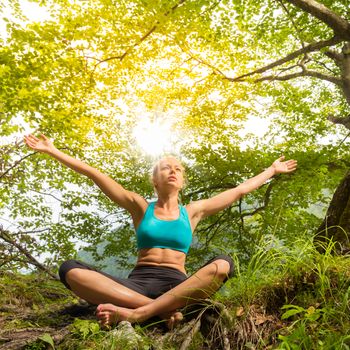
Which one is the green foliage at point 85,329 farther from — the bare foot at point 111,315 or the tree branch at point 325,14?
the tree branch at point 325,14

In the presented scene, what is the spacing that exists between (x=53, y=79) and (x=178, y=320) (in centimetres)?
671

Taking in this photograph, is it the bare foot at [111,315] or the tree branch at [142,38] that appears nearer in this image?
Result: the bare foot at [111,315]

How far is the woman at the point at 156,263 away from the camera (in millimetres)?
2344

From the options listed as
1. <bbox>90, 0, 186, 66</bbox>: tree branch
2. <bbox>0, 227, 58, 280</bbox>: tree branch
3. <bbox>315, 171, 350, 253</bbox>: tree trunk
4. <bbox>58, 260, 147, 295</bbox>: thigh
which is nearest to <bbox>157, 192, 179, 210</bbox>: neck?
<bbox>58, 260, 147, 295</bbox>: thigh

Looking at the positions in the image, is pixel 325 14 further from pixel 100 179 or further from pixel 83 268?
pixel 83 268

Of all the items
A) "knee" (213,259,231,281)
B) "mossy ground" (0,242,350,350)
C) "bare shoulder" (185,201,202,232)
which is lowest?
"mossy ground" (0,242,350,350)

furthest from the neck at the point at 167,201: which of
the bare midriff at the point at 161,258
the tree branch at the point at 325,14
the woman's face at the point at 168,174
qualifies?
the tree branch at the point at 325,14

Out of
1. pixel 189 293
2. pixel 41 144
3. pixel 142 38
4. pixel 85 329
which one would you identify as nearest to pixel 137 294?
Answer: pixel 189 293

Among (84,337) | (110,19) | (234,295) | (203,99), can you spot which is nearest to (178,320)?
(234,295)

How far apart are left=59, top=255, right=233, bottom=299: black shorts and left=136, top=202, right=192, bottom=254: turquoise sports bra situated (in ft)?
0.71

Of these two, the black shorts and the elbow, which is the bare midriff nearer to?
the black shorts

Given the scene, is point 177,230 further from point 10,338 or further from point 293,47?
point 293,47

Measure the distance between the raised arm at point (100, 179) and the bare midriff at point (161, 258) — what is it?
0.43 metres

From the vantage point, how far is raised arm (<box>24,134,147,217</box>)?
10.2 ft
